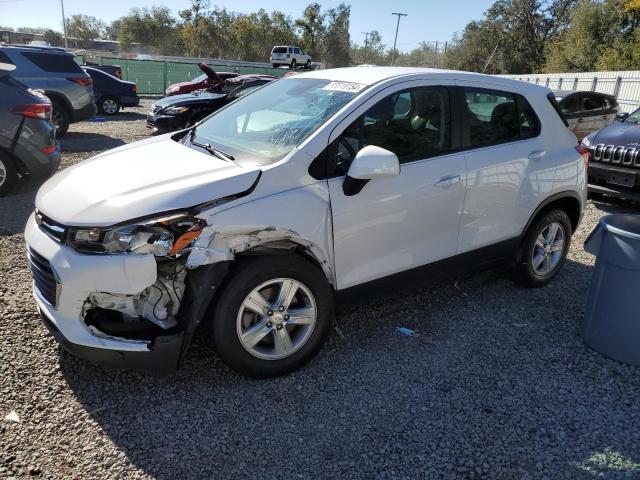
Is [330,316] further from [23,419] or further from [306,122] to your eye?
[23,419]

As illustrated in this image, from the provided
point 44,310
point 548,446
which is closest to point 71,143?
point 44,310

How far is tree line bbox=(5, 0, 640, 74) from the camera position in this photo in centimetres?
3662

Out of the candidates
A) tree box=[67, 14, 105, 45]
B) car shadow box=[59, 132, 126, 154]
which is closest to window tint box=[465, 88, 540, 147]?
car shadow box=[59, 132, 126, 154]

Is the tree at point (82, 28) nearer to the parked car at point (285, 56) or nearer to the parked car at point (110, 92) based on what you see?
the parked car at point (285, 56)

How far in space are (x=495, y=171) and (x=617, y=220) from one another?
Answer: 2.90ft

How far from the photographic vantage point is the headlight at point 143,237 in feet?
8.50

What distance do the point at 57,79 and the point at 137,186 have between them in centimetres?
1031

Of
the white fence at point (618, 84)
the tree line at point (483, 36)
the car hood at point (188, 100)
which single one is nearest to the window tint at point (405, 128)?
the car hood at point (188, 100)

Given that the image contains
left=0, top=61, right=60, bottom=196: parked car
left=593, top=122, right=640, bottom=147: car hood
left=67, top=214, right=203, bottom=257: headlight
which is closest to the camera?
left=67, top=214, right=203, bottom=257: headlight

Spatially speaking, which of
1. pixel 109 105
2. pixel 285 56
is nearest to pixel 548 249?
pixel 109 105

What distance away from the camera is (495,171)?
3818 mm

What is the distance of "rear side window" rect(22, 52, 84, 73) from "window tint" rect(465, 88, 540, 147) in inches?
424

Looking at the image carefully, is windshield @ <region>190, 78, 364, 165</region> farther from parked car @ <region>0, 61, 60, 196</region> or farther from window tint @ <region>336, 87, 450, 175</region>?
parked car @ <region>0, 61, 60, 196</region>

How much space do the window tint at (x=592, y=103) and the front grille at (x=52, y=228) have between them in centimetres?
1129
